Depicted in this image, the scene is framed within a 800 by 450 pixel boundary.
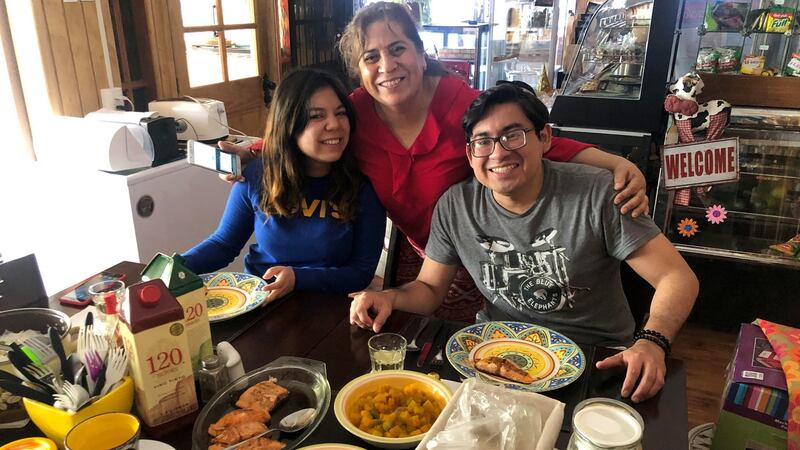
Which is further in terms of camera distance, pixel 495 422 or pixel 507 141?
pixel 507 141

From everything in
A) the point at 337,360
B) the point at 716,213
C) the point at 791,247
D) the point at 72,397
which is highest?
the point at 72,397

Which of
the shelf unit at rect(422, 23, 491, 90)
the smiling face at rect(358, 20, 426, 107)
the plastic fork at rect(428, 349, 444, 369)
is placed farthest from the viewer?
the shelf unit at rect(422, 23, 491, 90)

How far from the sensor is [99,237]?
7.89 feet

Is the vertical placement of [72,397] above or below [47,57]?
below

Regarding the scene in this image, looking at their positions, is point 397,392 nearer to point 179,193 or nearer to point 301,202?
point 301,202

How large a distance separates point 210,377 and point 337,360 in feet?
0.82

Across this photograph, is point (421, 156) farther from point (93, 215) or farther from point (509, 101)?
→ point (93, 215)

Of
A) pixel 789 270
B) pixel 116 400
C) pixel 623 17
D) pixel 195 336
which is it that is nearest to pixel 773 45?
pixel 623 17

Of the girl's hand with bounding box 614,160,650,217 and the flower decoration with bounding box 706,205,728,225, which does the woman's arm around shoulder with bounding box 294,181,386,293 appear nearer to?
the girl's hand with bounding box 614,160,650,217

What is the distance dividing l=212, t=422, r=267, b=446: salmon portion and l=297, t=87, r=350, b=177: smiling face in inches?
34.2

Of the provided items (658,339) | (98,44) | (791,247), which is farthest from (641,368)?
(98,44)

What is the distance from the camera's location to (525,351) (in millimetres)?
1158

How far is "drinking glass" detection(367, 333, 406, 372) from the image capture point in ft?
3.52

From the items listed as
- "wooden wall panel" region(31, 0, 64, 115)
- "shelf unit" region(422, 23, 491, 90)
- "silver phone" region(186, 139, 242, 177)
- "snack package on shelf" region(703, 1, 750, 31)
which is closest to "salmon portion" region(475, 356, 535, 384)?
"silver phone" region(186, 139, 242, 177)
